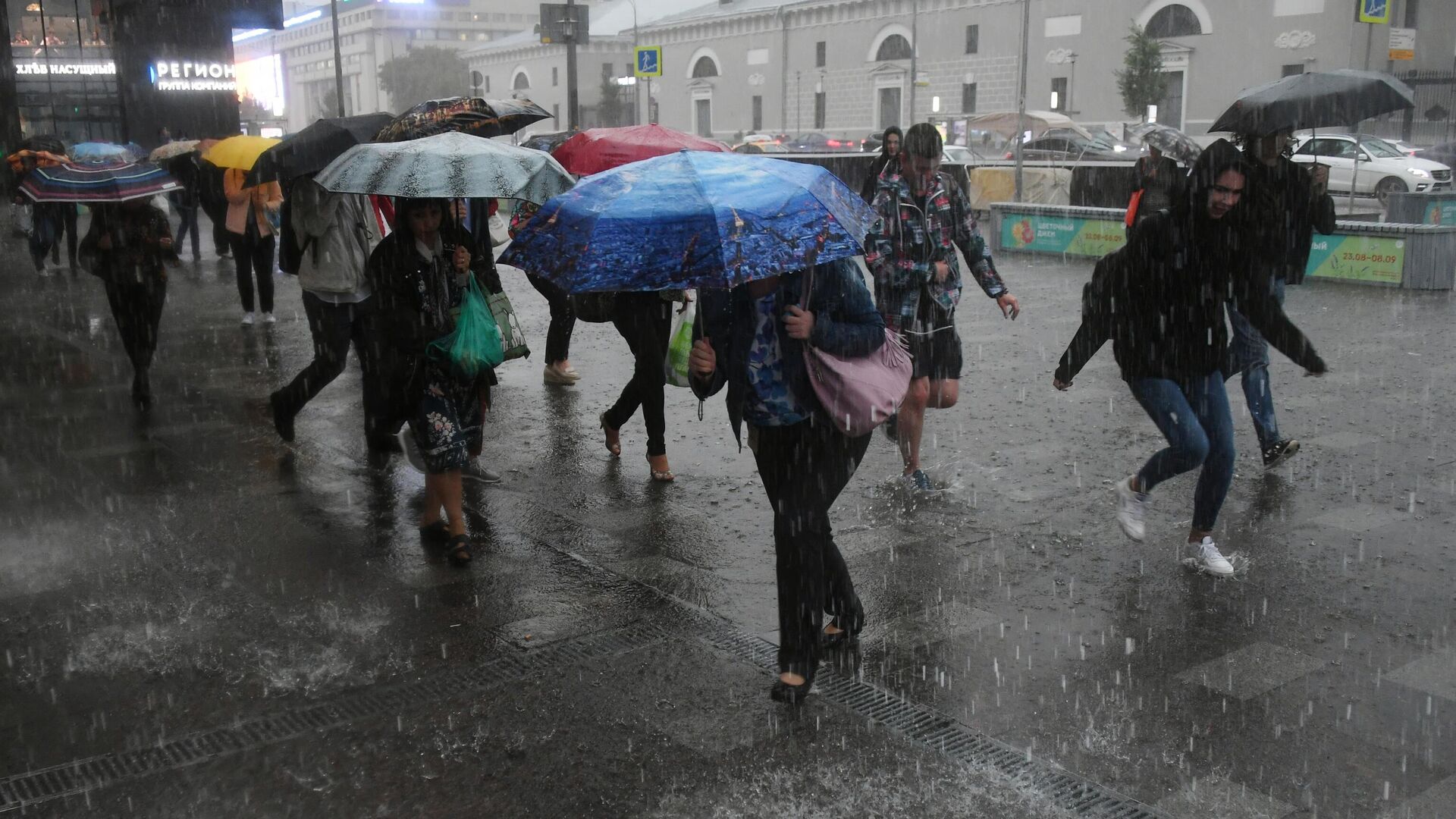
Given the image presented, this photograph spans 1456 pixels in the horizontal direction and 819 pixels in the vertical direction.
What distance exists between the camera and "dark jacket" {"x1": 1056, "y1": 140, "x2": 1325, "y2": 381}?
16.1 ft

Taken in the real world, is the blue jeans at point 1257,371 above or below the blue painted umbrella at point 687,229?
below

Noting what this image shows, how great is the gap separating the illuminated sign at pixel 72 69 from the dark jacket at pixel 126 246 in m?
22.0

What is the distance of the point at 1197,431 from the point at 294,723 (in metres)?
3.52

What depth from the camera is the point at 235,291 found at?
14789mm

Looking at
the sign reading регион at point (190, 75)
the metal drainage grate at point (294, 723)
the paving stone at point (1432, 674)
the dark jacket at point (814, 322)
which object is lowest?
the metal drainage grate at point (294, 723)

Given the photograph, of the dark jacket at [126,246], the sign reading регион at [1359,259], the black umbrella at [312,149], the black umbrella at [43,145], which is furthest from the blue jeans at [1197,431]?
the black umbrella at [43,145]

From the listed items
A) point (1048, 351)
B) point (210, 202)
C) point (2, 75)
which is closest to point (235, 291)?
point (210, 202)

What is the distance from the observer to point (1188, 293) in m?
4.94

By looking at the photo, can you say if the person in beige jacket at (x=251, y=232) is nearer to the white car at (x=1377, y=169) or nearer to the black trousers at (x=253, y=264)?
the black trousers at (x=253, y=264)

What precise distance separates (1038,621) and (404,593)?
8.32 ft

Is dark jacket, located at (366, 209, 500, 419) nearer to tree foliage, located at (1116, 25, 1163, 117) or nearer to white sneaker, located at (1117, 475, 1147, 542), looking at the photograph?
white sneaker, located at (1117, 475, 1147, 542)

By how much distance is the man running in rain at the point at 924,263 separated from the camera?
20.6 ft

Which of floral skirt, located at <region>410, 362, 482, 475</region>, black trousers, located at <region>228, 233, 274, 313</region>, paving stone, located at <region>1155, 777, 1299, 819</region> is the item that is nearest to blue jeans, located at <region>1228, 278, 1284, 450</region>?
paving stone, located at <region>1155, 777, 1299, 819</region>

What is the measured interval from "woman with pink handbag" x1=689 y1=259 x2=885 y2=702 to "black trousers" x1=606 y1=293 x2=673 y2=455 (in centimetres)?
261
